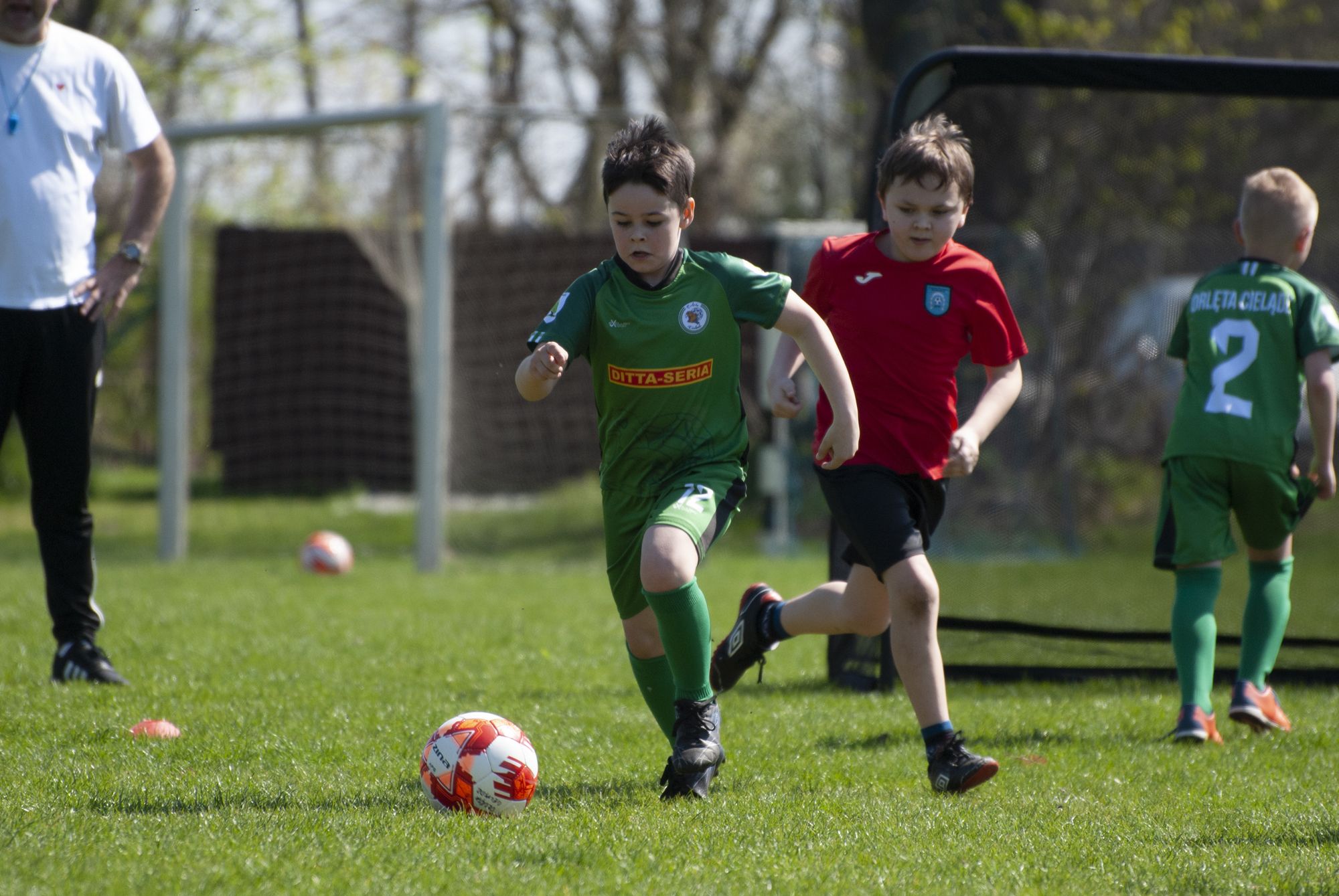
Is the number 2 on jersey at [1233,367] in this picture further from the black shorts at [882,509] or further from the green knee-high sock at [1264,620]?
the black shorts at [882,509]

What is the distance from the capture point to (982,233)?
30.2 feet

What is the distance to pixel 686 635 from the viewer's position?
369 centimetres

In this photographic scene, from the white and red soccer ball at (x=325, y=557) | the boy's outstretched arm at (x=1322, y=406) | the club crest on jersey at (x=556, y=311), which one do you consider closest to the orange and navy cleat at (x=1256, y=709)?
the boy's outstretched arm at (x=1322, y=406)

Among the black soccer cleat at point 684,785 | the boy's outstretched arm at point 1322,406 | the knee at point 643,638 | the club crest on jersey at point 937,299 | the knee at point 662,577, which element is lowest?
the black soccer cleat at point 684,785

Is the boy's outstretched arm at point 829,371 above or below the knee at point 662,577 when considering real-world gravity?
above

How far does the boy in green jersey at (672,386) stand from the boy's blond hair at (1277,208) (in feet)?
6.94

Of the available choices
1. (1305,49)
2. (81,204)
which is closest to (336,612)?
(81,204)

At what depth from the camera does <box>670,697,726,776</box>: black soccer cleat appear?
12.0 ft

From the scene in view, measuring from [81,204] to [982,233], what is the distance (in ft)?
19.2

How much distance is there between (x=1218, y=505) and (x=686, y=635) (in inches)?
90.1

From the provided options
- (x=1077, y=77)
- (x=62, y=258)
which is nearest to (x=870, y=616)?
(x=1077, y=77)

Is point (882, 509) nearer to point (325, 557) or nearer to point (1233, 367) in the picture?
point (1233, 367)

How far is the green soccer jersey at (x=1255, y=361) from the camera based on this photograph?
4910 millimetres

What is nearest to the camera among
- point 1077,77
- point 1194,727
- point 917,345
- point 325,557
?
point 917,345
